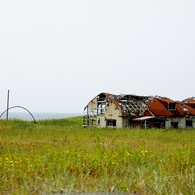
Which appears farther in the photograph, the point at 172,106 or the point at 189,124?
the point at 189,124

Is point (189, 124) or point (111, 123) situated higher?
point (111, 123)

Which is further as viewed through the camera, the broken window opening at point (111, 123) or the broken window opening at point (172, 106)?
the broken window opening at point (172, 106)

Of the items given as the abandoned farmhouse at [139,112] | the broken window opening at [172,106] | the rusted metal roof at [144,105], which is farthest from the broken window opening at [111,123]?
the broken window opening at [172,106]

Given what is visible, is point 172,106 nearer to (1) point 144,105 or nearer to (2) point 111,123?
(1) point 144,105

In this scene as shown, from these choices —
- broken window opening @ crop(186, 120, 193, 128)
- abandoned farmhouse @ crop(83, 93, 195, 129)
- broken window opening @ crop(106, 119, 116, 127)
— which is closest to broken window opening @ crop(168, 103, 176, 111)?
abandoned farmhouse @ crop(83, 93, 195, 129)

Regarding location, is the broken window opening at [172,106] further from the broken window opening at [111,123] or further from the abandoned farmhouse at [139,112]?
the broken window opening at [111,123]

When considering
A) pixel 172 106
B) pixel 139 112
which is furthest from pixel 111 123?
pixel 172 106

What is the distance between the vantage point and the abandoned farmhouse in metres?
35.7

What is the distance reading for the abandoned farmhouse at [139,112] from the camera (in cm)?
3572

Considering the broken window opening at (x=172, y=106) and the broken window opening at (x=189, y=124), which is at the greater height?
the broken window opening at (x=172, y=106)

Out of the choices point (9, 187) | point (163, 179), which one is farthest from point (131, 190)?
point (9, 187)

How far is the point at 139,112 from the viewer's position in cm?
3619

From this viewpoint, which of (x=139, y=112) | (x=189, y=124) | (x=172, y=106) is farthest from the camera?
(x=189, y=124)

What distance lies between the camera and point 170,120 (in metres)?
38.2
